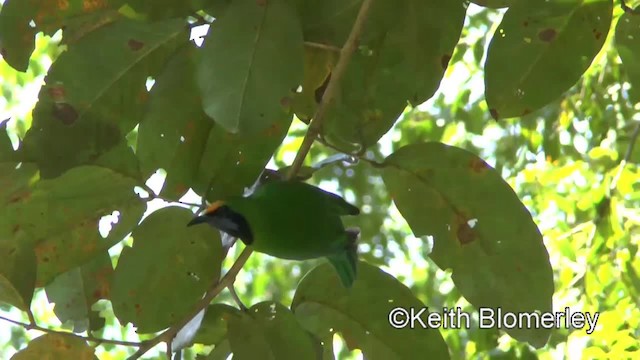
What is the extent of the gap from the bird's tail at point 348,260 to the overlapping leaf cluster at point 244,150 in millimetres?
30

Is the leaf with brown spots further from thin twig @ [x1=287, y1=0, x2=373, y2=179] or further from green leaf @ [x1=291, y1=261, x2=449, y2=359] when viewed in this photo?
green leaf @ [x1=291, y1=261, x2=449, y2=359]

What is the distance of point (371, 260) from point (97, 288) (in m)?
1.64

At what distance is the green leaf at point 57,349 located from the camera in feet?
3.09

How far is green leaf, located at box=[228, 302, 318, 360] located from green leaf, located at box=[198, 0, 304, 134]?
25 cm

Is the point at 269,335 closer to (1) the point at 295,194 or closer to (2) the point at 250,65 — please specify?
(1) the point at 295,194

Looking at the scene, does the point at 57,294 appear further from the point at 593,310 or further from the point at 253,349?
the point at 593,310

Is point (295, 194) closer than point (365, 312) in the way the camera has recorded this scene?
Yes

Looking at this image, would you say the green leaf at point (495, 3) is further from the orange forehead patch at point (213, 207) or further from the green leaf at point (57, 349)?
the green leaf at point (57, 349)

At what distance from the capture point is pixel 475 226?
973 millimetres

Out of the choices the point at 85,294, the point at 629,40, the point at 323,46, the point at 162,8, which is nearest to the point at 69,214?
the point at 85,294

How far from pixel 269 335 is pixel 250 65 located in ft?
1.10

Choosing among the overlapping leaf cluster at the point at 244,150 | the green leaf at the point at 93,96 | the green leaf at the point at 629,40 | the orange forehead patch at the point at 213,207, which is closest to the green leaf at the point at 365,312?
the overlapping leaf cluster at the point at 244,150

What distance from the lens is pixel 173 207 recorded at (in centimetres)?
98

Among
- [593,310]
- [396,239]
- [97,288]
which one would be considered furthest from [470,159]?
[396,239]
